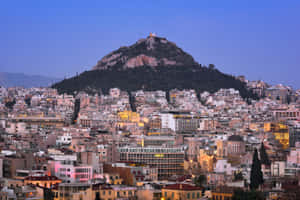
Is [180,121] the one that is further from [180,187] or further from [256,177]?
[180,187]

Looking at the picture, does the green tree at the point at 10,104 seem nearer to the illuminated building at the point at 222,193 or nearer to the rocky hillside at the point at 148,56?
the rocky hillside at the point at 148,56

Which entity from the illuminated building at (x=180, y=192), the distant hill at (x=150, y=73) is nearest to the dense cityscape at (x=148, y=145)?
the illuminated building at (x=180, y=192)

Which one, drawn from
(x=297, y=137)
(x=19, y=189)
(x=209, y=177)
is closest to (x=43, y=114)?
(x=297, y=137)

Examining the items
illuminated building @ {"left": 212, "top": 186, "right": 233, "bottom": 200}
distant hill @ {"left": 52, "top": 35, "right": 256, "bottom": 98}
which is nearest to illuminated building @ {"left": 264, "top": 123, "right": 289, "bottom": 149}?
illuminated building @ {"left": 212, "top": 186, "right": 233, "bottom": 200}

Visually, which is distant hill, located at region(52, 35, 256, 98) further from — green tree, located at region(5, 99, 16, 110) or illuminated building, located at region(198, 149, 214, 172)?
illuminated building, located at region(198, 149, 214, 172)

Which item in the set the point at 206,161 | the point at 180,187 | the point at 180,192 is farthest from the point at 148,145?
the point at 180,192

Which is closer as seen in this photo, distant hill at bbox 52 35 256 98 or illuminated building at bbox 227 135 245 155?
illuminated building at bbox 227 135 245 155

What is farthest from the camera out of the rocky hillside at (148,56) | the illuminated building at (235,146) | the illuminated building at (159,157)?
the rocky hillside at (148,56)
